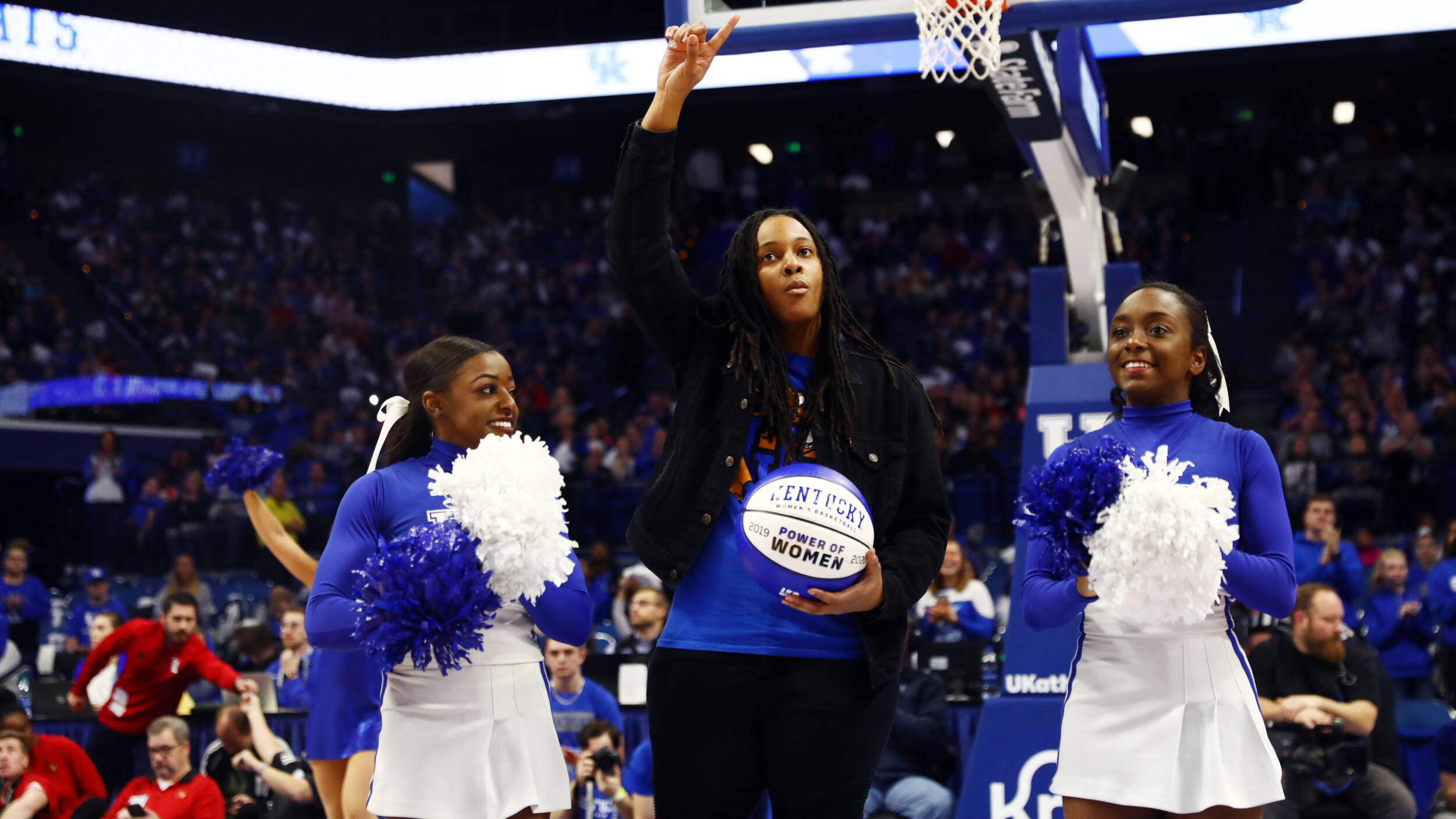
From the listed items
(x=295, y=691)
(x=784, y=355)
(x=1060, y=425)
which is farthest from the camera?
(x=295, y=691)

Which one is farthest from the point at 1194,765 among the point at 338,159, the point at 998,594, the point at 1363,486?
the point at 338,159

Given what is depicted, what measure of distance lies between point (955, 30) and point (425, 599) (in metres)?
2.86

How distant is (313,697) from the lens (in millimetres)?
4898

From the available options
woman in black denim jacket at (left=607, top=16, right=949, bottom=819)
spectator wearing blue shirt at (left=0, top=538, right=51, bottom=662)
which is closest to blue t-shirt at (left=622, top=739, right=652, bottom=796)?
woman in black denim jacket at (left=607, top=16, right=949, bottom=819)

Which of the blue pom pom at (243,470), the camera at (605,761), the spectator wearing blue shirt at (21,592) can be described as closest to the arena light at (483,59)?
the spectator wearing blue shirt at (21,592)

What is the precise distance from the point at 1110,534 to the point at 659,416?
41.9 ft

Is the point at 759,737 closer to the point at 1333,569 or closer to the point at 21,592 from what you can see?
the point at 1333,569

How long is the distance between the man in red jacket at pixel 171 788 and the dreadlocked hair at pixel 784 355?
4.82m

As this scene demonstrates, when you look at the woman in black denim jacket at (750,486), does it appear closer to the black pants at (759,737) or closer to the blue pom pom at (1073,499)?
the black pants at (759,737)

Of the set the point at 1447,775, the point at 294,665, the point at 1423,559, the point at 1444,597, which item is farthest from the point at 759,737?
the point at 1423,559

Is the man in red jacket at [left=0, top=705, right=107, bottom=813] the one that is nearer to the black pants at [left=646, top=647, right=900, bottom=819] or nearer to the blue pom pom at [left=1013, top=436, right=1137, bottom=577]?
the black pants at [left=646, top=647, right=900, bottom=819]

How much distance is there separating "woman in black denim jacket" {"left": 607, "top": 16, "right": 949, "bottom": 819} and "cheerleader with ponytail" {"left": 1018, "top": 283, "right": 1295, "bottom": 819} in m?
0.33

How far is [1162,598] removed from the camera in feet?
9.11

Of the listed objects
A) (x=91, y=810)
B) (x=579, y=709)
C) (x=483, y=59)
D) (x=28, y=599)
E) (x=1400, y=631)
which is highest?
(x=483, y=59)
